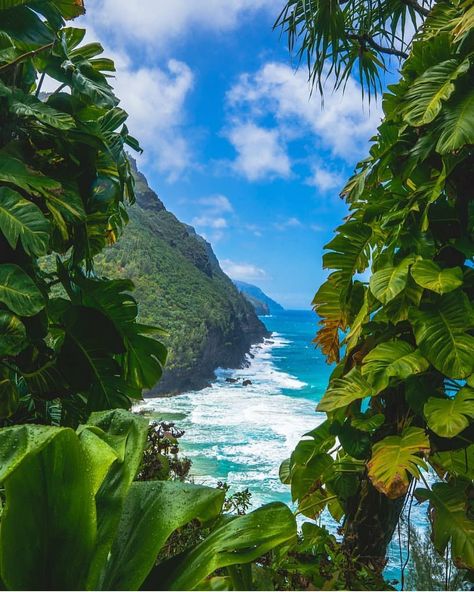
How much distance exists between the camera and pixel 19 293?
4.23 feet

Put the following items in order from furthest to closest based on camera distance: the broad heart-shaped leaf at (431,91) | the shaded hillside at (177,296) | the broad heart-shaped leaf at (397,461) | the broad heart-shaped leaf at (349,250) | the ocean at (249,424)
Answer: the shaded hillside at (177,296)
the ocean at (249,424)
the broad heart-shaped leaf at (349,250)
the broad heart-shaped leaf at (431,91)
the broad heart-shaped leaf at (397,461)

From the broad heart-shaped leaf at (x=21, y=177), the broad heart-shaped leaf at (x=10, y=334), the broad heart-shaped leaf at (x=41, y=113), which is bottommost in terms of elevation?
the broad heart-shaped leaf at (x=10, y=334)

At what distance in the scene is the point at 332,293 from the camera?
1772 millimetres

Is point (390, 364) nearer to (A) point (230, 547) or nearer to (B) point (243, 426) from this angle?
(A) point (230, 547)

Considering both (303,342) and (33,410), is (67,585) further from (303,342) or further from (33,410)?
(303,342)

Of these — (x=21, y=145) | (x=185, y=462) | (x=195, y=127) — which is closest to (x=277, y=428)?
(x=185, y=462)

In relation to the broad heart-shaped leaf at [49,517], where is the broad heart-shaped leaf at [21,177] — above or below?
above

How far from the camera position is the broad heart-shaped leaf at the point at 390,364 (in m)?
1.27

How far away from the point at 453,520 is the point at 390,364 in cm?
41

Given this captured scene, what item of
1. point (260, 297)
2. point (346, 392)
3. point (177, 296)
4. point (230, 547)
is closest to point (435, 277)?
point (346, 392)

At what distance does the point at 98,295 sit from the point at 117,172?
0.42 metres

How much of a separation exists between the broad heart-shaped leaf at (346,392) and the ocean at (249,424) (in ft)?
7.16

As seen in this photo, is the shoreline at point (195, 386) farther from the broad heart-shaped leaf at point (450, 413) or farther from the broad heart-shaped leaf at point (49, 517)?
the broad heart-shaped leaf at point (49, 517)

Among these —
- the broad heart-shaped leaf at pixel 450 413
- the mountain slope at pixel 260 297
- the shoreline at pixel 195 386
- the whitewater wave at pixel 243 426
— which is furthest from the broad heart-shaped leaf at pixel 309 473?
the mountain slope at pixel 260 297
